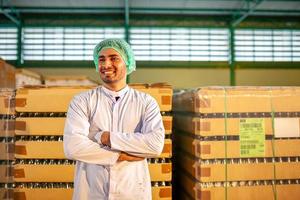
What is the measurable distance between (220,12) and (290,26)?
2617mm

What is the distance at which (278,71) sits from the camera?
10859mm

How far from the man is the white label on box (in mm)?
1548

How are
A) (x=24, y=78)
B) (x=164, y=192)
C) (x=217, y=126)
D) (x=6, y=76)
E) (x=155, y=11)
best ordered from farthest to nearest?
(x=155, y=11) → (x=24, y=78) → (x=6, y=76) → (x=164, y=192) → (x=217, y=126)

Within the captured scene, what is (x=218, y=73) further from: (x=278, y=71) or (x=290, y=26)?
(x=290, y=26)

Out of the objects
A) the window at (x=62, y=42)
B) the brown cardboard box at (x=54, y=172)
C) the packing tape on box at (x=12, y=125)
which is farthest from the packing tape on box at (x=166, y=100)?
the window at (x=62, y=42)

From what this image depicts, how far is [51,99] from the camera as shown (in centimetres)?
338

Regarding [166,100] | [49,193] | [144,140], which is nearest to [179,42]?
[166,100]

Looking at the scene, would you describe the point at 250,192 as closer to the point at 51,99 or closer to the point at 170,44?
the point at 51,99

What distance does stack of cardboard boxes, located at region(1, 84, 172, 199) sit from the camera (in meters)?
3.38

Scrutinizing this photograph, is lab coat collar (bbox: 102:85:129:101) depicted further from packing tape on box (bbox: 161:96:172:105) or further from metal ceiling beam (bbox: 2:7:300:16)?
metal ceiling beam (bbox: 2:7:300:16)

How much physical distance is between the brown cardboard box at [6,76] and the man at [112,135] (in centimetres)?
474

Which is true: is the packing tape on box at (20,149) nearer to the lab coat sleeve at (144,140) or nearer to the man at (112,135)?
the man at (112,135)

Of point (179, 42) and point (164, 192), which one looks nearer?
point (164, 192)

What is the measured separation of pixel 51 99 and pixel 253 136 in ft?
7.18
